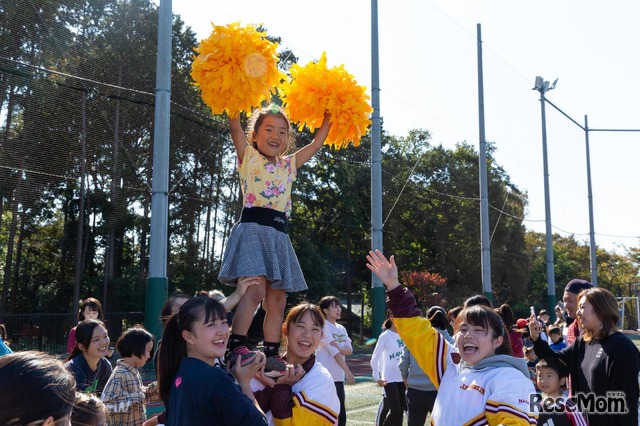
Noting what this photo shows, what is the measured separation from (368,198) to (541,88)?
8838 mm

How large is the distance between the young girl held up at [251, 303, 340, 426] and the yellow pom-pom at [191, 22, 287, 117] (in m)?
1.27

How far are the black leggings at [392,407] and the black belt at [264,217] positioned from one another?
3.78 metres

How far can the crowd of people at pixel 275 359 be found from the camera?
2.53 m

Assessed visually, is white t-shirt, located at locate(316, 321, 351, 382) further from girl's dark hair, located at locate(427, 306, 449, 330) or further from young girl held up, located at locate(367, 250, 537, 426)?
young girl held up, located at locate(367, 250, 537, 426)

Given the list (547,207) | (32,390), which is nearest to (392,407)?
(32,390)

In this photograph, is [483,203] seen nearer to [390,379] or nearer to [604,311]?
[390,379]

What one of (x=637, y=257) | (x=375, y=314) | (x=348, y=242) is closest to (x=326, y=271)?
(x=348, y=242)

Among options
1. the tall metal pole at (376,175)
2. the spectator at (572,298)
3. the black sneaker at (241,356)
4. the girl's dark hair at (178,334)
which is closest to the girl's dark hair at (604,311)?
the spectator at (572,298)

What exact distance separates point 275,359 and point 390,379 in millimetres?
4200

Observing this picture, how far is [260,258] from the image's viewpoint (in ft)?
11.8

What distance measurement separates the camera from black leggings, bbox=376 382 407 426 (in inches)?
275

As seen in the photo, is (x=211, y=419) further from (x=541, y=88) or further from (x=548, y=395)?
(x=541, y=88)

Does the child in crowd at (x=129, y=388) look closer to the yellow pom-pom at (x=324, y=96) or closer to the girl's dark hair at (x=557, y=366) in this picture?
the yellow pom-pom at (x=324, y=96)

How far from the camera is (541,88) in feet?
85.7
